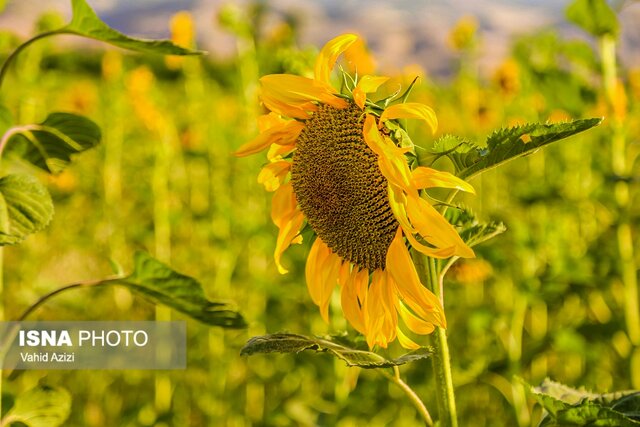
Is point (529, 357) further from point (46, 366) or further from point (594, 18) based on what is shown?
point (46, 366)

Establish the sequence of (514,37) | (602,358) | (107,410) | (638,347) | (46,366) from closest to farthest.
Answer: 1. (46,366)
2. (638,347)
3. (602,358)
4. (107,410)
5. (514,37)

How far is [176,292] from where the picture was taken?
2.40 ft

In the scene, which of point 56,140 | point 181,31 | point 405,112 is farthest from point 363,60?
point 405,112

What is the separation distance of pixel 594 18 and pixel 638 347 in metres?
0.59

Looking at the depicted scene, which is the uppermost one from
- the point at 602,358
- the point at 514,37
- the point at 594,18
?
the point at 514,37

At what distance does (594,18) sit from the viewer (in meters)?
1.31

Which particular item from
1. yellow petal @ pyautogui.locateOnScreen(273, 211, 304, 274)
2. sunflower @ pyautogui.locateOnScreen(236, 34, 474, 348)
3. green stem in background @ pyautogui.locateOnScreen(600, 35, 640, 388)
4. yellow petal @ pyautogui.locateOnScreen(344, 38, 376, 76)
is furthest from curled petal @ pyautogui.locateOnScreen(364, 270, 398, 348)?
yellow petal @ pyautogui.locateOnScreen(344, 38, 376, 76)

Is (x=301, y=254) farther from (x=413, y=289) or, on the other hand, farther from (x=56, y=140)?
(x=413, y=289)

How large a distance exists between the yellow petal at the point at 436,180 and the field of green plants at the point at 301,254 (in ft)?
1.40

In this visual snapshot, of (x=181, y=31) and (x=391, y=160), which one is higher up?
(x=181, y=31)

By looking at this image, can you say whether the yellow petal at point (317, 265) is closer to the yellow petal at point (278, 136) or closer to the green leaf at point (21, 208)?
the yellow petal at point (278, 136)

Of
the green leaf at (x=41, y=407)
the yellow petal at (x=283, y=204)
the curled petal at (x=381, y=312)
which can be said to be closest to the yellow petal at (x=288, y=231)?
the yellow petal at (x=283, y=204)

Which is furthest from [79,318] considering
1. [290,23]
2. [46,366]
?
[46,366]

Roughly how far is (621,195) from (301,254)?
2.21ft
